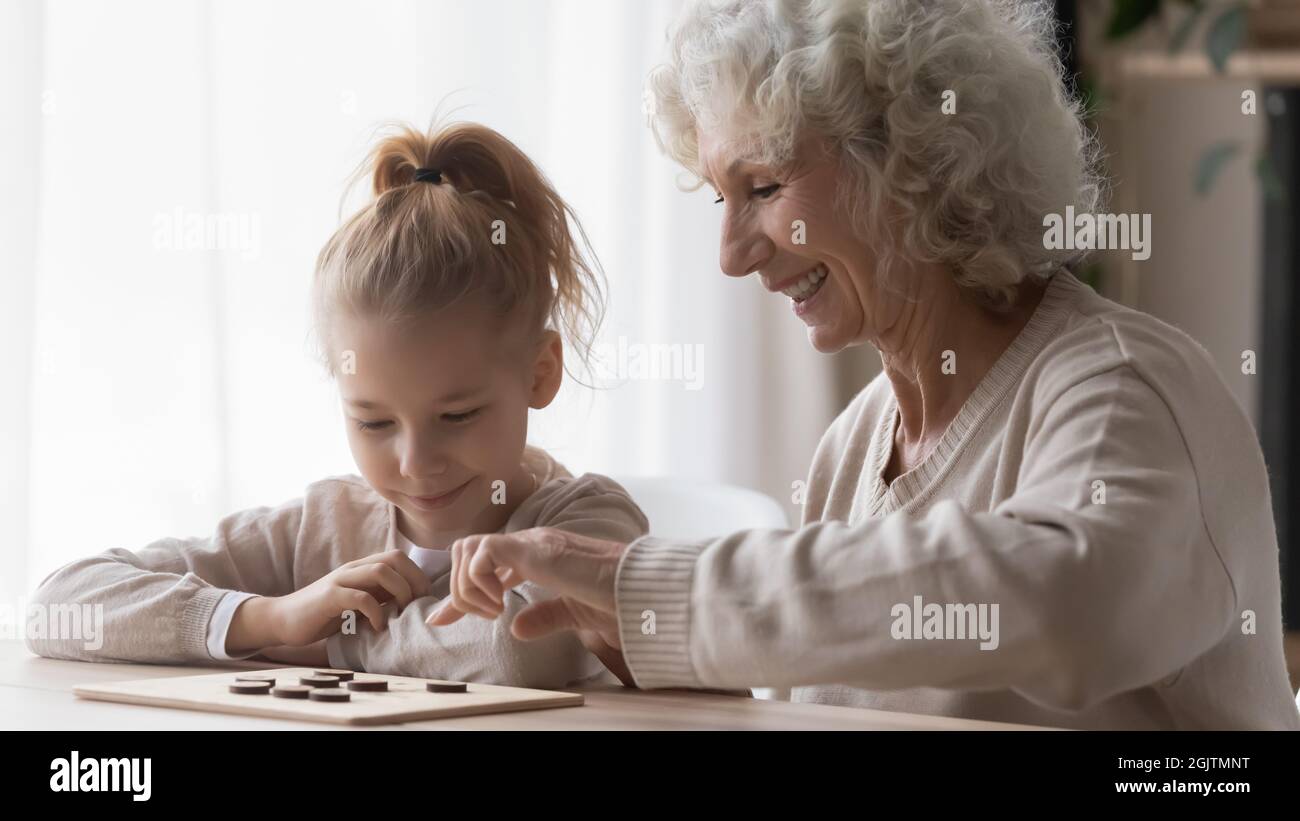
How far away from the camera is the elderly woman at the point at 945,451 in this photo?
3.15ft

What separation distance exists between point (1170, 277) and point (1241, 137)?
0.42 meters

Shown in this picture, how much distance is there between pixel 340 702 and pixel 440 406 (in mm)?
335

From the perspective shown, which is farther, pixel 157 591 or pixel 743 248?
pixel 743 248

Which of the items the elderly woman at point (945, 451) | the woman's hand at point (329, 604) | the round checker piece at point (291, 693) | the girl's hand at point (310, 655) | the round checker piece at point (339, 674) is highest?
the elderly woman at point (945, 451)

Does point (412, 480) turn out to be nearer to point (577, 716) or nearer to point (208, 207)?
point (577, 716)

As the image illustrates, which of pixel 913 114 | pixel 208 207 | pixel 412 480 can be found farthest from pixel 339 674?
pixel 208 207

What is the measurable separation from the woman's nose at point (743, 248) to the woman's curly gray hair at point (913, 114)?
0.07 meters

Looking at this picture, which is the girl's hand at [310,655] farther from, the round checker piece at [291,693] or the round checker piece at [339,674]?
the round checker piece at [291,693]

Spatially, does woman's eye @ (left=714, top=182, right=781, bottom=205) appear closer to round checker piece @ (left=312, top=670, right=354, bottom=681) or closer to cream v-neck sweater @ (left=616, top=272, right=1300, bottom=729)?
cream v-neck sweater @ (left=616, top=272, right=1300, bottom=729)

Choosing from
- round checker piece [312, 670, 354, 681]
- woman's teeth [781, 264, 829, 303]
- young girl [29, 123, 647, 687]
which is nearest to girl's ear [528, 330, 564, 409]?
young girl [29, 123, 647, 687]

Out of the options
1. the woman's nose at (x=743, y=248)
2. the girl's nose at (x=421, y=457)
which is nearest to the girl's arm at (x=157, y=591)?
the girl's nose at (x=421, y=457)

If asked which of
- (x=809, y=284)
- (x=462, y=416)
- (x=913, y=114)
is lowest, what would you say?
(x=462, y=416)

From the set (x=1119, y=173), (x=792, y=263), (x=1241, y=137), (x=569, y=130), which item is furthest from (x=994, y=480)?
(x=1241, y=137)

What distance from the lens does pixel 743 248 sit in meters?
1.41
